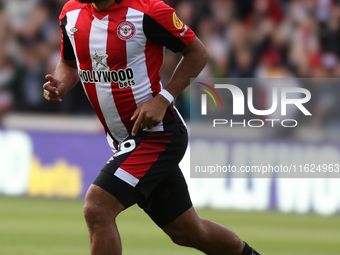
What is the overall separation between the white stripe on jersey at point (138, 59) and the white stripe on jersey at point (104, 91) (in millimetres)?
164

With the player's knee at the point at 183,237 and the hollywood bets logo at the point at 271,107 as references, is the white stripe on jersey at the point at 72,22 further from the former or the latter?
the hollywood bets logo at the point at 271,107

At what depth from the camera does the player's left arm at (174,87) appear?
14.2 ft

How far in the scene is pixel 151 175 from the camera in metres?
4.32

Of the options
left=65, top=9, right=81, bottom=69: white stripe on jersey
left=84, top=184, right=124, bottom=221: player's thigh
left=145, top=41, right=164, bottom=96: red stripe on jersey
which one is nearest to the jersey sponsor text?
left=145, top=41, right=164, bottom=96: red stripe on jersey

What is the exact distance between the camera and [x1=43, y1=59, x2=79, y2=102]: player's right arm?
4.52 metres

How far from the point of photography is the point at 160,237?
25.9 feet

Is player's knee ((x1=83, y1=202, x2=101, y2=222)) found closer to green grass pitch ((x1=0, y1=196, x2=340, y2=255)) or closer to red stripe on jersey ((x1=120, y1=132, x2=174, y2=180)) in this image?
red stripe on jersey ((x1=120, y1=132, x2=174, y2=180))

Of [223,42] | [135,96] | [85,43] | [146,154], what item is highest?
[223,42]

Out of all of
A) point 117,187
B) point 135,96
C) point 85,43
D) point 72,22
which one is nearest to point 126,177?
point 117,187

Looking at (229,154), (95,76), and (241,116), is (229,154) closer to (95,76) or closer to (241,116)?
(241,116)

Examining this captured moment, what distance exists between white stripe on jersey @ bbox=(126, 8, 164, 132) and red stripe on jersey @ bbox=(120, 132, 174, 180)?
0.23ft

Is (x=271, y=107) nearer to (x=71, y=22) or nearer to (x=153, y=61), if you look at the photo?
(x=153, y=61)

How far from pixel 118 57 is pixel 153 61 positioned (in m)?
0.27

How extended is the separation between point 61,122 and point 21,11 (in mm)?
2567
